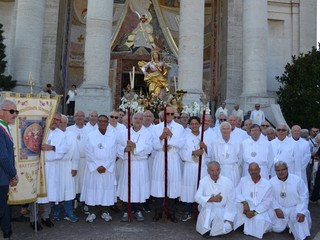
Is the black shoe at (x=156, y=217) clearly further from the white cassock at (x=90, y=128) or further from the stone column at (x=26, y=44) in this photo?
the stone column at (x=26, y=44)

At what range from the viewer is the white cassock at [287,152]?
915cm

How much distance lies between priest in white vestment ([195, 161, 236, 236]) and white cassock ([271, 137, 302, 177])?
8.61ft

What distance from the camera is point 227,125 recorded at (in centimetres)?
802

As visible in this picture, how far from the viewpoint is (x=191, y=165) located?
8117 millimetres

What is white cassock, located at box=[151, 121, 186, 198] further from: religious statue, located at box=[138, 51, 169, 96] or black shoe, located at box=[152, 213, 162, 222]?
religious statue, located at box=[138, 51, 169, 96]

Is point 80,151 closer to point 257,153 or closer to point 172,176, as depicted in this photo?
point 172,176

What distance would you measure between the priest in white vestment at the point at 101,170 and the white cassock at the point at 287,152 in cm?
397

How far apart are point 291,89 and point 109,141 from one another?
43.8 ft

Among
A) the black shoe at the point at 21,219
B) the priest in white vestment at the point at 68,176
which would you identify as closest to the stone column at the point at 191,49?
the priest in white vestment at the point at 68,176

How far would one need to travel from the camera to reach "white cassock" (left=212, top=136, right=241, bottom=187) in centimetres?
802

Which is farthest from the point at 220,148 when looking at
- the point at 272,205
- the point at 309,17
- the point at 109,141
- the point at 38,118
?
the point at 309,17

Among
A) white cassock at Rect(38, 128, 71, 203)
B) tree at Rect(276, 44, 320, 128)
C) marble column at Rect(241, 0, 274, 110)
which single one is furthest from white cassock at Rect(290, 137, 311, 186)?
marble column at Rect(241, 0, 274, 110)

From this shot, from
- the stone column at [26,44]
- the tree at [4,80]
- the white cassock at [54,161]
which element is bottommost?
the white cassock at [54,161]

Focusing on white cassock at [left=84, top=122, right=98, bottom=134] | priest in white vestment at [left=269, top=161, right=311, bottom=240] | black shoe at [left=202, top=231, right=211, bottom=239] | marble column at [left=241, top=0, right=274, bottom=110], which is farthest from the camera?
marble column at [left=241, top=0, right=274, bottom=110]
